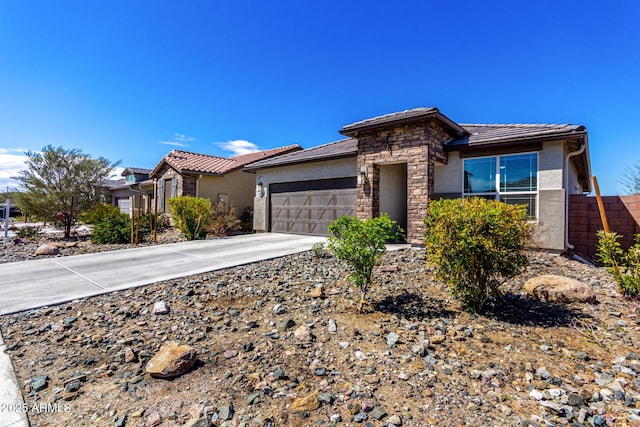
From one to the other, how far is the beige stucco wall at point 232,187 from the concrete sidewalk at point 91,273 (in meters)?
8.09

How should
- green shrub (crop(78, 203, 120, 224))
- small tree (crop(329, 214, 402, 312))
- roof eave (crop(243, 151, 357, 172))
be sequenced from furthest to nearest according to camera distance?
1. green shrub (crop(78, 203, 120, 224))
2. roof eave (crop(243, 151, 357, 172))
3. small tree (crop(329, 214, 402, 312))

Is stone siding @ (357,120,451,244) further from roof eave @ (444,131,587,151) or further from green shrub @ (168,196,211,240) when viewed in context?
green shrub @ (168,196,211,240)

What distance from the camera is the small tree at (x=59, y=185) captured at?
12805mm

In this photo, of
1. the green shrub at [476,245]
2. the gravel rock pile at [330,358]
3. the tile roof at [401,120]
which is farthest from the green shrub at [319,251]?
the tile roof at [401,120]

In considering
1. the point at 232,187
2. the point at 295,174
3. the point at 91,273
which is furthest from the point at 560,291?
the point at 232,187

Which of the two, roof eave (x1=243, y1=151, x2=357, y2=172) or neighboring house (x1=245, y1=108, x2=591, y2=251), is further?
roof eave (x1=243, y1=151, x2=357, y2=172)

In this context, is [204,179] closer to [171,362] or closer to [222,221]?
[222,221]

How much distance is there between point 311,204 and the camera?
1277 centimetres

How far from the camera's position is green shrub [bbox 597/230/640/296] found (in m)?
4.65

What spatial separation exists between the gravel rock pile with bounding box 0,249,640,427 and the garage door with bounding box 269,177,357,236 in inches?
262

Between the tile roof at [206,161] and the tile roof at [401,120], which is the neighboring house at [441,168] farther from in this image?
the tile roof at [206,161]

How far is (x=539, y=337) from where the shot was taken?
355 cm

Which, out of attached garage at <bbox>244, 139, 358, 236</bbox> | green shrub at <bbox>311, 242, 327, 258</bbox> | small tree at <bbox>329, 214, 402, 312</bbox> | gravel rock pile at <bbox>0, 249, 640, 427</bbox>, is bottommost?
gravel rock pile at <bbox>0, 249, 640, 427</bbox>

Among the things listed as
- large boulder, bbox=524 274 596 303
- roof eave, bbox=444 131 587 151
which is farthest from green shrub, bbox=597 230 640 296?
roof eave, bbox=444 131 587 151
